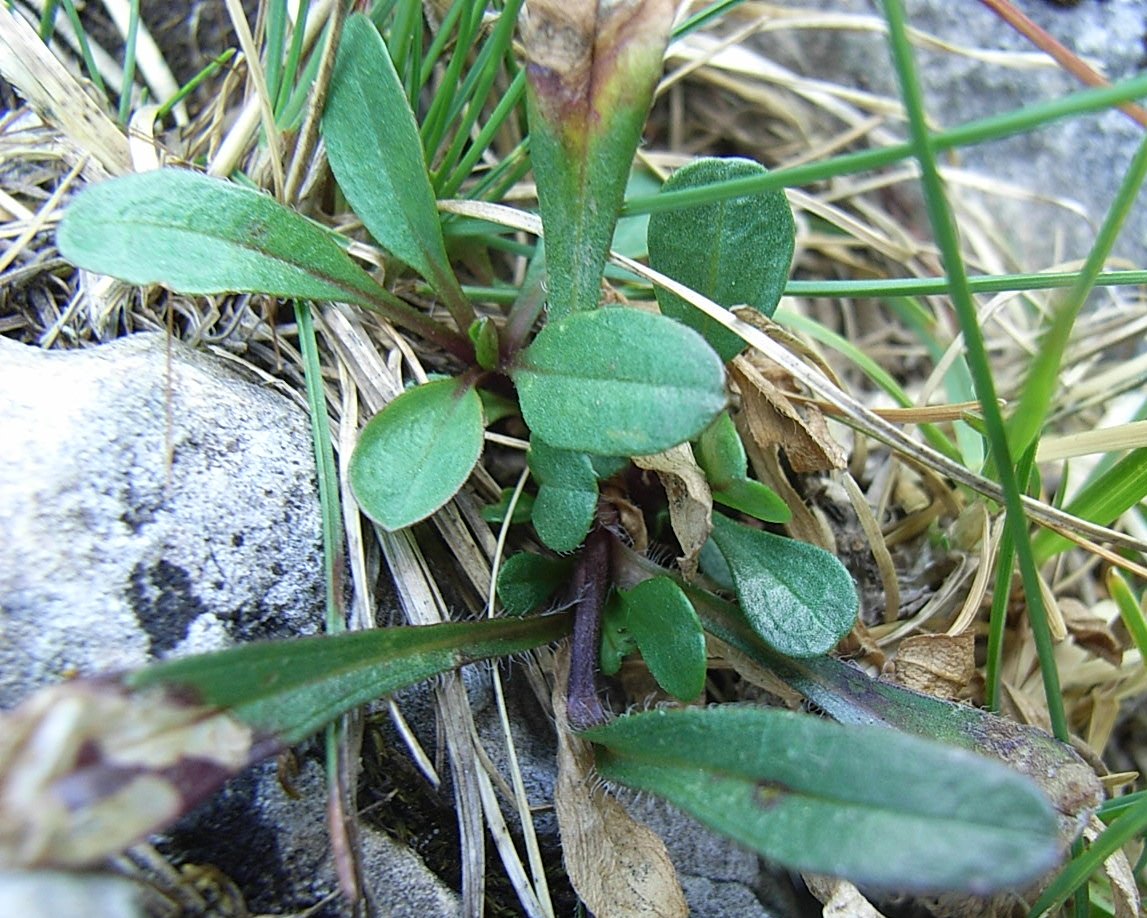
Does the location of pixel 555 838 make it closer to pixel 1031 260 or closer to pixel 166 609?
pixel 166 609

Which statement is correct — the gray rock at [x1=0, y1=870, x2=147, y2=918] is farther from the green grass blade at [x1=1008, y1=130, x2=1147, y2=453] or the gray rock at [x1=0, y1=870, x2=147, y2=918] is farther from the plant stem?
the green grass blade at [x1=1008, y1=130, x2=1147, y2=453]

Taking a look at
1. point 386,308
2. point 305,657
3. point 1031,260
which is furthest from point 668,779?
point 1031,260

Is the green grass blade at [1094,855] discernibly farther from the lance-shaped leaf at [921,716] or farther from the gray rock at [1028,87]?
the gray rock at [1028,87]

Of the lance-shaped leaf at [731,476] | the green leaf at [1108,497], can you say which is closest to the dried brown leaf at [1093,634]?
the green leaf at [1108,497]

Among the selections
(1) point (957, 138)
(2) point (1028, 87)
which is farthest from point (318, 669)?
(2) point (1028, 87)

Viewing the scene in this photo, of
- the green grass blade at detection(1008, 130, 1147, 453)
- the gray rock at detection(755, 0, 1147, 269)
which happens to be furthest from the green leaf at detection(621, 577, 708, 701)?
the gray rock at detection(755, 0, 1147, 269)

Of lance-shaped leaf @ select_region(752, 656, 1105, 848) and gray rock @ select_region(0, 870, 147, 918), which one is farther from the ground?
lance-shaped leaf @ select_region(752, 656, 1105, 848)
